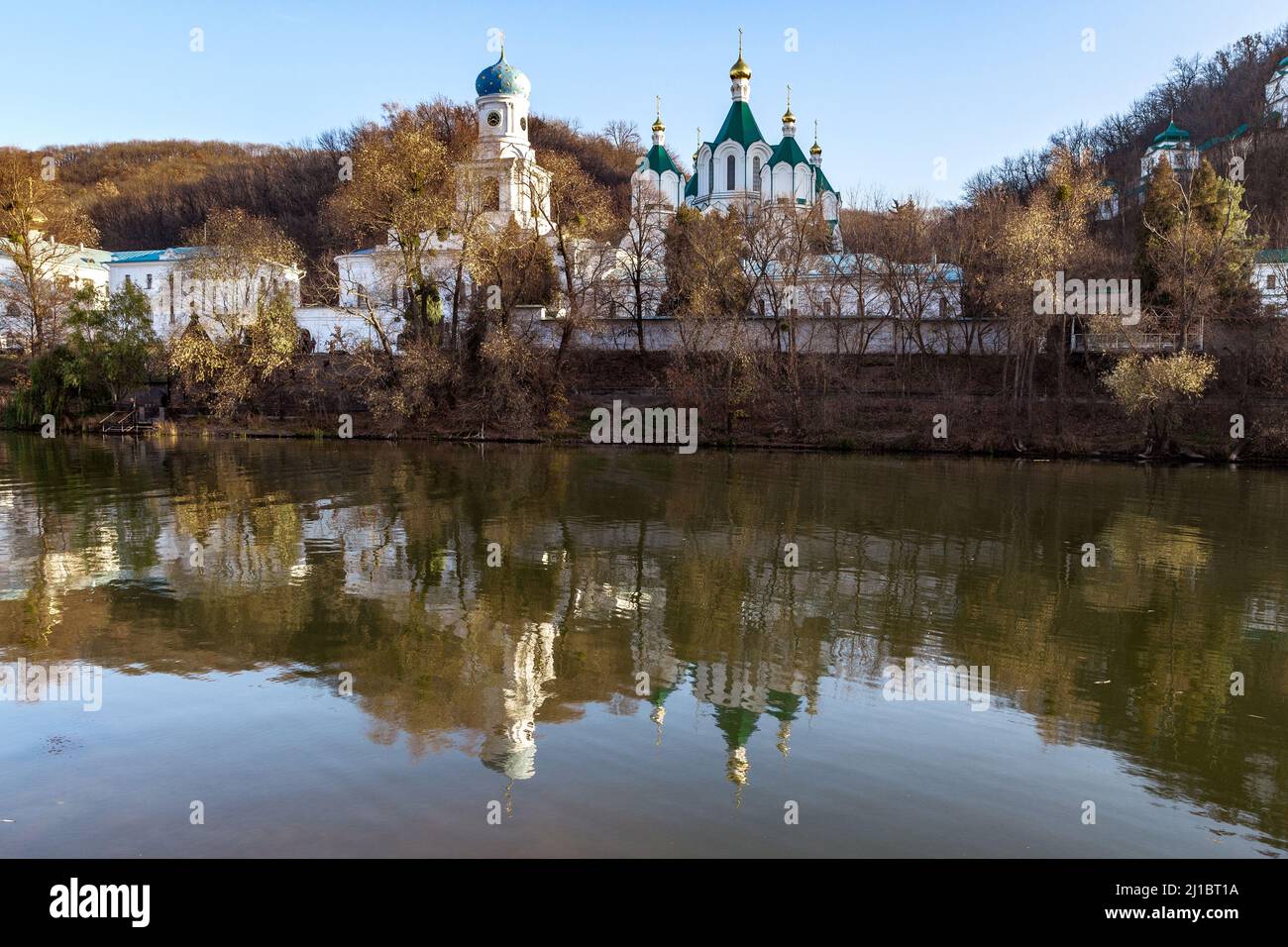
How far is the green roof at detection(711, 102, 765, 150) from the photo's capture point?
55.9 m

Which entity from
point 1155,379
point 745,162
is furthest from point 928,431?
point 745,162

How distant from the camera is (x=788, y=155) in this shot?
56688 mm

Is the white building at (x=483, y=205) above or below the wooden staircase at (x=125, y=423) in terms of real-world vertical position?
above

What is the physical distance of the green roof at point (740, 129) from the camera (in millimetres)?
55938

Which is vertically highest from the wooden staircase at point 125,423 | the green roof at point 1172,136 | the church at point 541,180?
the green roof at point 1172,136

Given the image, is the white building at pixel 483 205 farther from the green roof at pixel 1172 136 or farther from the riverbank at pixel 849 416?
the green roof at pixel 1172 136

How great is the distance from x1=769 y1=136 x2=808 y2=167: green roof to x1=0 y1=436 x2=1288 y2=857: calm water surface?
43751mm

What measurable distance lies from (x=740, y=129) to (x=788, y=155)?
10.6 ft

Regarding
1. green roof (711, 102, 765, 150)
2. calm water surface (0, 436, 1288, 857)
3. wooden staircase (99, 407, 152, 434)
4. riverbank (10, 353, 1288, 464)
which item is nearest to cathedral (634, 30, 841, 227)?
green roof (711, 102, 765, 150)

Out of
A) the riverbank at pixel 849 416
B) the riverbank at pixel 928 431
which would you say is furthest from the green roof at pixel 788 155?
the riverbank at pixel 928 431

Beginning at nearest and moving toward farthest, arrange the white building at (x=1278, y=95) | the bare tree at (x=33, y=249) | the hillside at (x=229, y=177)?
the bare tree at (x=33, y=249) → the white building at (x=1278, y=95) → the hillside at (x=229, y=177)

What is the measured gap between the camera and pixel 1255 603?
1145 centimetres

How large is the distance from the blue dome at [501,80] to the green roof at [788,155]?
16396 millimetres
